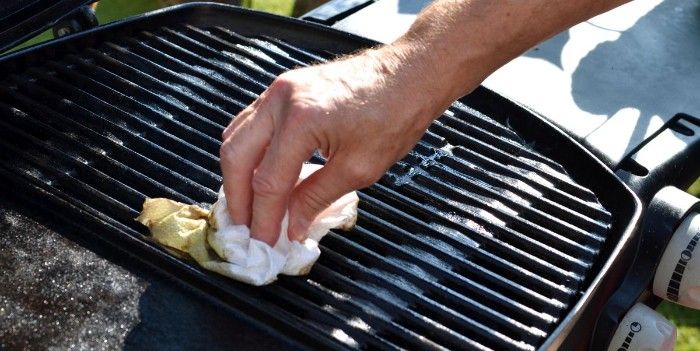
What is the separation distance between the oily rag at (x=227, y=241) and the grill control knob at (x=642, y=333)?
55cm

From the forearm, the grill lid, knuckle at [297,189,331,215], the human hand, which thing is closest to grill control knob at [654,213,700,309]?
the forearm

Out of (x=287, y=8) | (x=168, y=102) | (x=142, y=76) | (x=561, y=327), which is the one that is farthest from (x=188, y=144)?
(x=287, y=8)

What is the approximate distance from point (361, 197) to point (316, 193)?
0.29 m

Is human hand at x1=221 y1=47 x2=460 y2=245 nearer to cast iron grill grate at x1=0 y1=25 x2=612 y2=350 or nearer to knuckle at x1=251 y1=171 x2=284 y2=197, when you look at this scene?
knuckle at x1=251 y1=171 x2=284 y2=197

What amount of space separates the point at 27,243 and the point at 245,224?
0.37 metres

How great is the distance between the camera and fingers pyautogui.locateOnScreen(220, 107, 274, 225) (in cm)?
132

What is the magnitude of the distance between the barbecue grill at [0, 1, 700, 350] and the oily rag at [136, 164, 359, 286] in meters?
0.02

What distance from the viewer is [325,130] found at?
128 centimetres

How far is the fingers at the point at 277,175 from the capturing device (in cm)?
128

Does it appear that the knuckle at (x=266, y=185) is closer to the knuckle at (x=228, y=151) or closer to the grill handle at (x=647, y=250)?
the knuckle at (x=228, y=151)

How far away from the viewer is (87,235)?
147cm

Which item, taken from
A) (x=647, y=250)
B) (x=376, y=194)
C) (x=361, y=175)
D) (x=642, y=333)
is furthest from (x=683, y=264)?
(x=361, y=175)

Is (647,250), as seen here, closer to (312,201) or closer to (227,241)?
(312,201)

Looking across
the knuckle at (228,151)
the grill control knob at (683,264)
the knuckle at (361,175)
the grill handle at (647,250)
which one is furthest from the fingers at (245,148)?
the grill control knob at (683,264)
